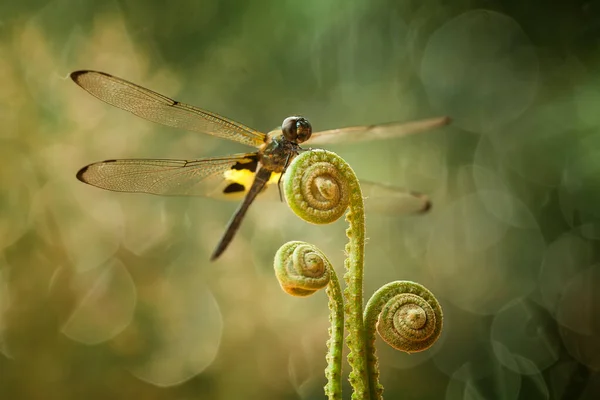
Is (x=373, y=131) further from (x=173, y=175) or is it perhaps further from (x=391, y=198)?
(x=173, y=175)

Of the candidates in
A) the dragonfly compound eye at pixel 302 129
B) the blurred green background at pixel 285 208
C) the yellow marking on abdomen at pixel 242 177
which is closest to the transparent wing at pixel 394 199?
the yellow marking on abdomen at pixel 242 177

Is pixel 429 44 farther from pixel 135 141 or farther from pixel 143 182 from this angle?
pixel 143 182

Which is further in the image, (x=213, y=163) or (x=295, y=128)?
(x=213, y=163)

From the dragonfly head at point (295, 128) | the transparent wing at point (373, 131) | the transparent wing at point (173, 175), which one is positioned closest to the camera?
the dragonfly head at point (295, 128)

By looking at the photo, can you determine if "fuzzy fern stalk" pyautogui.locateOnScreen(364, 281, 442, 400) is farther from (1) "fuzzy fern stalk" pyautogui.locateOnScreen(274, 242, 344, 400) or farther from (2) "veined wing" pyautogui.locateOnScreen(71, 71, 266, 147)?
(2) "veined wing" pyautogui.locateOnScreen(71, 71, 266, 147)

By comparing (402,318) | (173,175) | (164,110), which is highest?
(164,110)

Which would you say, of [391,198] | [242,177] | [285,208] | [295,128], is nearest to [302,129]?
[295,128]

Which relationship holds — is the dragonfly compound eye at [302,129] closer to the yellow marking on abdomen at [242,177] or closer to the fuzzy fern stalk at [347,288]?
the yellow marking on abdomen at [242,177]
